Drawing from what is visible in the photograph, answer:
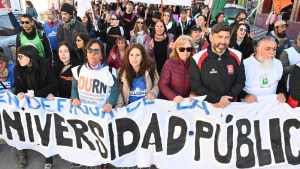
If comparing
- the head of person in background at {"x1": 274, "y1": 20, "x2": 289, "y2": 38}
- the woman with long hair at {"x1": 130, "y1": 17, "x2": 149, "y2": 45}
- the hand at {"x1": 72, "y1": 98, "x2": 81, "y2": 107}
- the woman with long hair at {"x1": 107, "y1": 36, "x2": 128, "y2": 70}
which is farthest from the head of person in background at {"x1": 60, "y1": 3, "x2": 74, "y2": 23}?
the head of person in background at {"x1": 274, "y1": 20, "x2": 289, "y2": 38}

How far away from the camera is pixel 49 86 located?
3709 millimetres

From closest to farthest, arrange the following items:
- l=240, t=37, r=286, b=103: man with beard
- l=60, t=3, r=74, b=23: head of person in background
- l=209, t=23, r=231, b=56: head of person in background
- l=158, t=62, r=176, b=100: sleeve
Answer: l=209, t=23, r=231, b=56: head of person in background → l=240, t=37, r=286, b=103: man with beard → l=158, t=62, r=176, b=100: sleeve → l=60, t=3, r=74, b=23: head of person in background

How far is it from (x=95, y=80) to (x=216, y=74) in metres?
1.45

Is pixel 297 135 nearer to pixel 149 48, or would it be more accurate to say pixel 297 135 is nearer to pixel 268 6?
pixel 149 48

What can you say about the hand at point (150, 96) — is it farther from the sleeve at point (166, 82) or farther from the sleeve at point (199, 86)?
the sleeve at point (199, 86)

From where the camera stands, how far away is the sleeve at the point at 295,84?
129 inches

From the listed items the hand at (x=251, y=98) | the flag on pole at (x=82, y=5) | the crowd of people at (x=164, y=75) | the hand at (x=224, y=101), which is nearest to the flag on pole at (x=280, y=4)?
the crowd of people at (x=164, y=75)

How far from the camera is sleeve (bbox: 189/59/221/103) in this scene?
3.28 m

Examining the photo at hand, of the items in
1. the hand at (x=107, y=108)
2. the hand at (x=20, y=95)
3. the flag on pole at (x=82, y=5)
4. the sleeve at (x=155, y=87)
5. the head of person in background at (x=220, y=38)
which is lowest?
the hand at (x=107, y=108)

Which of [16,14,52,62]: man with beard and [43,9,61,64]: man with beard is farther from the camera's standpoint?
[43,9,61,64]: man with beard

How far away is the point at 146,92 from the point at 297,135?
6.26 ft

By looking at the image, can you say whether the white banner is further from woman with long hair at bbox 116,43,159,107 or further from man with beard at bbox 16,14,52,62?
man with beard at bbox 16,14,52,62

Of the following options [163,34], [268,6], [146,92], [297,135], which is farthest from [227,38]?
[268,6]

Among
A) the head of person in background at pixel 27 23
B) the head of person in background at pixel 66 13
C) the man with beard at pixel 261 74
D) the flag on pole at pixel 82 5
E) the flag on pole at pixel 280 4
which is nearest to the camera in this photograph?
the man with beard at pixel 261 74
